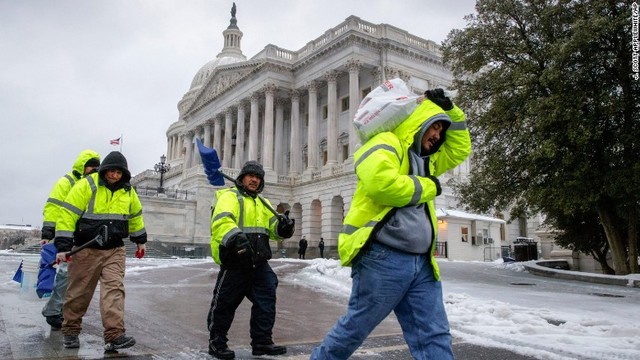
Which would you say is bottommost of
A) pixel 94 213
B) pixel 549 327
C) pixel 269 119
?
pixel 549 327

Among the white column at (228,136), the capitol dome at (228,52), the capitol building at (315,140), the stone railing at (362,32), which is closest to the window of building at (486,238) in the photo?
the capitol building at (315,140)

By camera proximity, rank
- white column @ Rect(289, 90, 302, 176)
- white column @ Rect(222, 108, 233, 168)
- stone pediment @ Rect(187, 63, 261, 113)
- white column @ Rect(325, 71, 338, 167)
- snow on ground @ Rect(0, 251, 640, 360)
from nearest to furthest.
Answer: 1. snow on ground @ Rect(0, 251, 640, 360)
2. white column @ Rect(325, 71, 338, 167)
3. white column @ Rect(289, 90, 302, 176)
4. stone pediment @ Rect(187, 63, 261, 113)
5. white column @ Rect(222, 108, 233, 168)

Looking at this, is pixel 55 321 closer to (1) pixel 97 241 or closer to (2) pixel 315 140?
(1) pixel 97 241

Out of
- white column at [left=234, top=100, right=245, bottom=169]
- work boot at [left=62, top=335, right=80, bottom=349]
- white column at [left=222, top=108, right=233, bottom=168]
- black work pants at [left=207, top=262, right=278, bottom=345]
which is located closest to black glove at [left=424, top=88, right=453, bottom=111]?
black work pants at [left=207, top=262, right=278, bottom=345]

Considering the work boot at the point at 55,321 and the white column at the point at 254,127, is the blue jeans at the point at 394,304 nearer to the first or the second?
the work boot at the point at 55,321

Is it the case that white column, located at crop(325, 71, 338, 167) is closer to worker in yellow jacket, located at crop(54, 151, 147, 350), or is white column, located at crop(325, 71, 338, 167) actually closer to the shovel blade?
the shovel blade

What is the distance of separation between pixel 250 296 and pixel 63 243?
195 centimetres

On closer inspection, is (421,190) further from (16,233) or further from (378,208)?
(16,233)

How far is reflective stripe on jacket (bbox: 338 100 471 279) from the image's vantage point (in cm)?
317

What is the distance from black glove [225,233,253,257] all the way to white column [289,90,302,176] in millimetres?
39224

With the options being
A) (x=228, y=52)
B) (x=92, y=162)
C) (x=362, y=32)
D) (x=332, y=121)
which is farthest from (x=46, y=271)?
(x=228, y=52)

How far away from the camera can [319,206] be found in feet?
137

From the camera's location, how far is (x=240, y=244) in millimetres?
4754

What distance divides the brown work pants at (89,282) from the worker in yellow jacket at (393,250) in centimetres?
272
